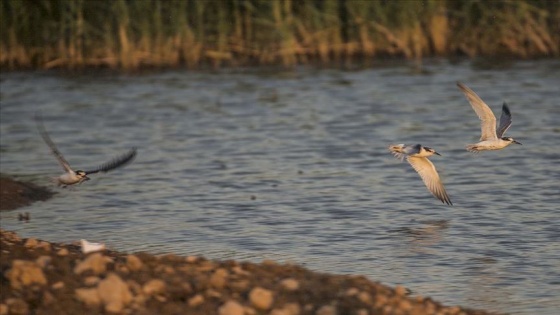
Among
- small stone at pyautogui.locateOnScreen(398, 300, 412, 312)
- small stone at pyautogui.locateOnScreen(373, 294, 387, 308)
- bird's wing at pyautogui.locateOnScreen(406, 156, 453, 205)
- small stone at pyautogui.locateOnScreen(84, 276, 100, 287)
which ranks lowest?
bird's wing at pyautogui.locateOnScreen(406, 156, 453, 205)

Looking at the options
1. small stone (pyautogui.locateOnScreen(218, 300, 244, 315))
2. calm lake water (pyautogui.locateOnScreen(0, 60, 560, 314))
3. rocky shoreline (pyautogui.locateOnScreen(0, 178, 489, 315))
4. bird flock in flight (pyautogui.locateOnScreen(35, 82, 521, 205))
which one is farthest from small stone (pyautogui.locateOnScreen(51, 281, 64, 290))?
bird flock in flight (pyautogui.locateOnScreen(35, 82, 521, 205))

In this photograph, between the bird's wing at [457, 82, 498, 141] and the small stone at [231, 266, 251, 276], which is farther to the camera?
the bird's wing at [457, 82, 498, 141]

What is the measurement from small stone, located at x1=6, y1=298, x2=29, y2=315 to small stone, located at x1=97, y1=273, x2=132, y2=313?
0.42 metres

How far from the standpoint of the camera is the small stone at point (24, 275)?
7250mm

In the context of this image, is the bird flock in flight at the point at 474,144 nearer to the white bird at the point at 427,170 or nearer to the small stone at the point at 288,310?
the white bird at the point at 427,170

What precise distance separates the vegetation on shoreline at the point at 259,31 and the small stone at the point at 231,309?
17134 millimetres

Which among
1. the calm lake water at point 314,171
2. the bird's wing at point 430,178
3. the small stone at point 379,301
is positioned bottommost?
the calm lake water at point 314,171

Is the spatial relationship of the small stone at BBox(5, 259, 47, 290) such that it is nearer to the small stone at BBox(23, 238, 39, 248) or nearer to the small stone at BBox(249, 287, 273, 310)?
the small stone at BBox(249, 287, 273, 310)

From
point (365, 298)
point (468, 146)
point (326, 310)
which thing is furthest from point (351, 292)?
point (468, 146)

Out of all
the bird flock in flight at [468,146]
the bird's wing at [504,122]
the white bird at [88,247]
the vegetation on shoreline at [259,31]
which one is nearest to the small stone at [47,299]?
the white bird at [88,247]

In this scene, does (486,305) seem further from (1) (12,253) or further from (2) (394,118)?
(2) (394,118)

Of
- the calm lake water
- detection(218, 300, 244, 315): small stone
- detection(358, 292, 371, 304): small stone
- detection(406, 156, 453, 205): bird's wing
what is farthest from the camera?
detection(406, 156, 453, 205): bird's wing

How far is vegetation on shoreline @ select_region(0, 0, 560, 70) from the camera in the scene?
2380cm

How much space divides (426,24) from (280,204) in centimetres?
1192
